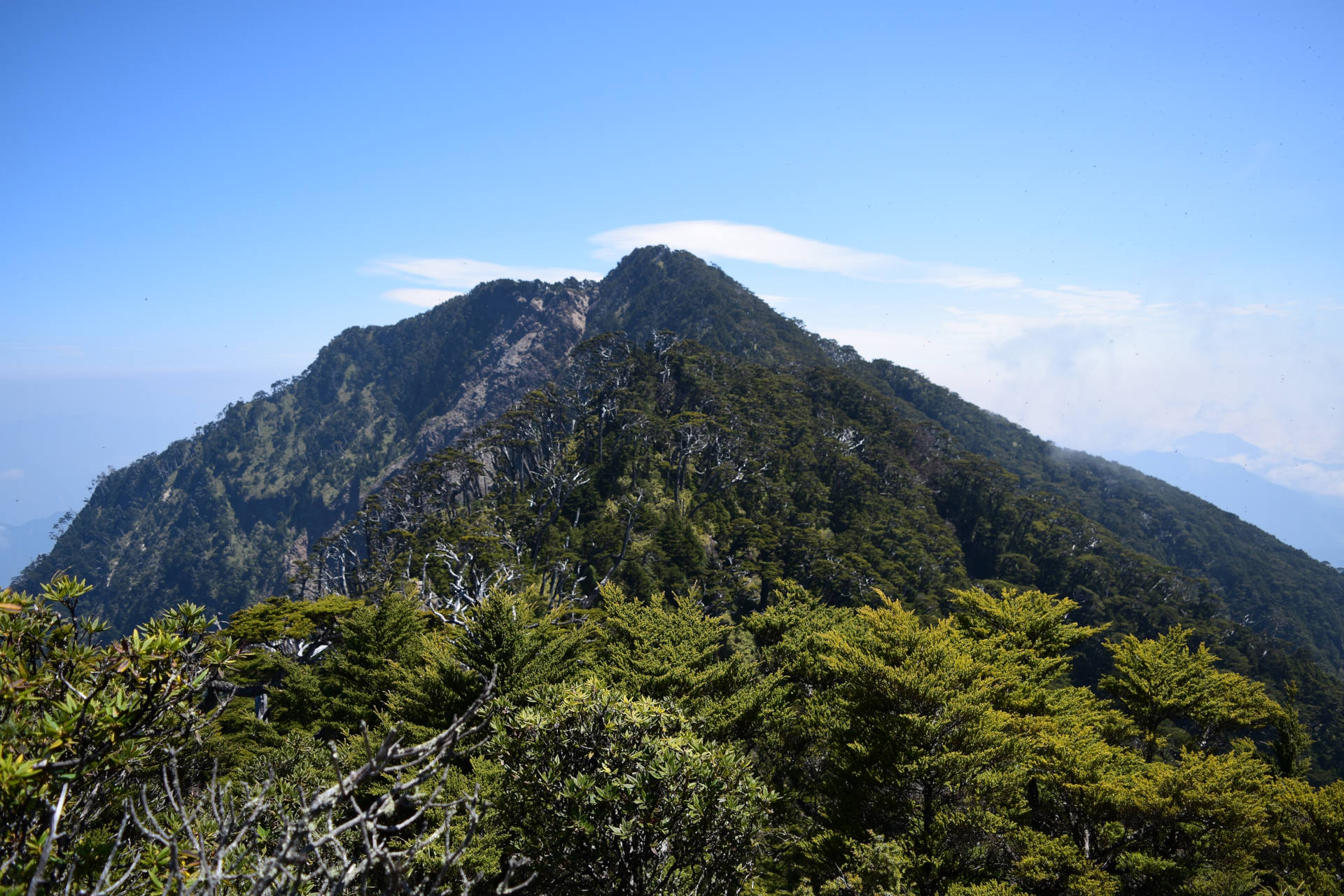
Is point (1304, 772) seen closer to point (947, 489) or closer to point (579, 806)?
point (579, 806)

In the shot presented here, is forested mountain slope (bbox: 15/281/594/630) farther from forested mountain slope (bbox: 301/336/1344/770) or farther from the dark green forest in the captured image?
the dark green forest

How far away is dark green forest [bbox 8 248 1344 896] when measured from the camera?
5062mm

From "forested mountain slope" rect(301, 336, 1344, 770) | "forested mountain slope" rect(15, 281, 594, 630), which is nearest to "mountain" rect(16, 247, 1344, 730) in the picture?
"forested mountain slope" rect(15, 281, 594, 630)

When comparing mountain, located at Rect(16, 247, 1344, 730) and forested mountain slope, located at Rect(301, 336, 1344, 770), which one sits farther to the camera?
mountain, located at Rect(16, 247, 1344, 730)

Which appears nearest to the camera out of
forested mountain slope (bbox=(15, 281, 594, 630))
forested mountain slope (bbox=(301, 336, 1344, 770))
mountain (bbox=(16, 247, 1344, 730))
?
forested mountain slope (bbox=(301, 336, 1344, 770))

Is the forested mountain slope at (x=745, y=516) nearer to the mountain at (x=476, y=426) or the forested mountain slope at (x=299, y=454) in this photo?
the mountain at (x=476, y=426)

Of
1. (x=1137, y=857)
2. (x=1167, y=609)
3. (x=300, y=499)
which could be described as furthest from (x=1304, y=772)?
(x=300, y=499)

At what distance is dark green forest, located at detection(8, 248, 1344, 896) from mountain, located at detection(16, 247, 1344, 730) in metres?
37.1

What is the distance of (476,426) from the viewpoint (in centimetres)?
12725

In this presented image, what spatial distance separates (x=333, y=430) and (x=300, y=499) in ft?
74.3

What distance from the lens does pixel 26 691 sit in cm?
483

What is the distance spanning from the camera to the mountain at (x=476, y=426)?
89.1 metres

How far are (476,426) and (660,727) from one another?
412 feet

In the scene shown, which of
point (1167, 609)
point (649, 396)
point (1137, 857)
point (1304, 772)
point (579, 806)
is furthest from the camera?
point (649, 396)
